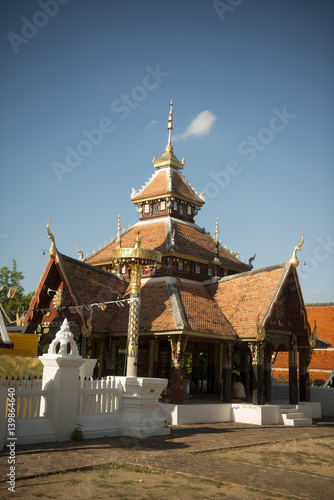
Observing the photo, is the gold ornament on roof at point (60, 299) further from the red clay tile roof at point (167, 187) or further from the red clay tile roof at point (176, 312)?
the red clay tile roof at point (167, 187)

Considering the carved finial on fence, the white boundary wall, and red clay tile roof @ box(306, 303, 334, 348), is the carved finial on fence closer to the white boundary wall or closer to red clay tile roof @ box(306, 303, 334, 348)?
the white boundary wall

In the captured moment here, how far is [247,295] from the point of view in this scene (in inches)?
752

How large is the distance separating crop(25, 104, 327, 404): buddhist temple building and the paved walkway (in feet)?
15.4

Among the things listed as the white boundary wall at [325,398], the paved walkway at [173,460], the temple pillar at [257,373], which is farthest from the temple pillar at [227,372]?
the white boundary wall at [325,398]

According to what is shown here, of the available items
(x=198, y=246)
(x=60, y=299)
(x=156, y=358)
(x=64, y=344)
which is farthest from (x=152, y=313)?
(x=64, y=344)

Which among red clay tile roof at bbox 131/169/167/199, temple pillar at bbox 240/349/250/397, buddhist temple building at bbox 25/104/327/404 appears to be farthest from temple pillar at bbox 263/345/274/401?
red clay tile roof at bbox 131/169/167/199

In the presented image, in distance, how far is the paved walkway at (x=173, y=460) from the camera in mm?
7457

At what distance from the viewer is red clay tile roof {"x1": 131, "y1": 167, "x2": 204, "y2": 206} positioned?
23617 mm

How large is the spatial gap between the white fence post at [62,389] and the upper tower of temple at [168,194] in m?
13.4

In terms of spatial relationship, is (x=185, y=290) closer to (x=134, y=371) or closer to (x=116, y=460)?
(x=134, y=371)

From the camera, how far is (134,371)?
573 inches

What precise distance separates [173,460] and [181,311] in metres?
8.33

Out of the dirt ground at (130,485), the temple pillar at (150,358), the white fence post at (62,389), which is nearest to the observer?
the dirt ground at (130,485)

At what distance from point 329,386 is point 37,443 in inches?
721
